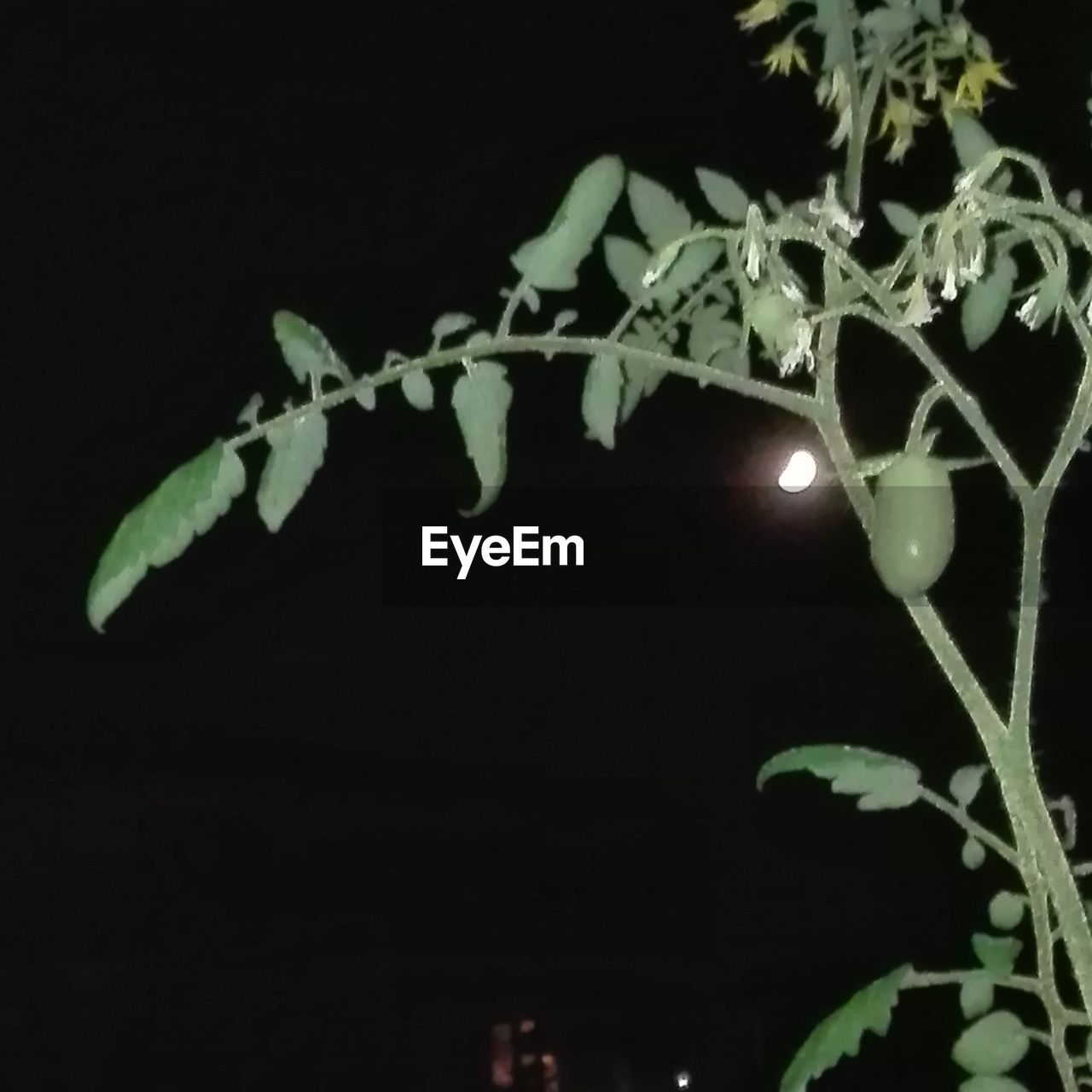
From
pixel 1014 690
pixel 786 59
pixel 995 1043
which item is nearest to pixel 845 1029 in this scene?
pixel 995 1043

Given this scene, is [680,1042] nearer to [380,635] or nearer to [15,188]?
[380,635]

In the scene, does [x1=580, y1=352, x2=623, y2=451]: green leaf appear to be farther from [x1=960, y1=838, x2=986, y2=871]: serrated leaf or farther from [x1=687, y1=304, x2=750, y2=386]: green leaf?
[x1=960, y1=838, x2=986, y2=871]: serrated leaf

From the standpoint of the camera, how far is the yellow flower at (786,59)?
2.21 ft

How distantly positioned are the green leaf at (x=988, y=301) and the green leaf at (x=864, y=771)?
8.6 inches

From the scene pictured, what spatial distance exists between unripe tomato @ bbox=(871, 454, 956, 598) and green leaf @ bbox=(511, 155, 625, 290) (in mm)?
180

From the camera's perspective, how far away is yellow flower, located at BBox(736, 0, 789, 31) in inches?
26.3

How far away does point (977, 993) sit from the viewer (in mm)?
678

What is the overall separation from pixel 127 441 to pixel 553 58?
0.32 metres

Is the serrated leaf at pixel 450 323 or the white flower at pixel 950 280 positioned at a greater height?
the serrated leaf at pixel 450 323

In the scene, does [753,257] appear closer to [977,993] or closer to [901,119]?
[901,119]

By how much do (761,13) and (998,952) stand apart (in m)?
0.51

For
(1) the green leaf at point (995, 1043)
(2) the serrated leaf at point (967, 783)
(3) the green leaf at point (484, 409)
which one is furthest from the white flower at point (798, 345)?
(1) the green leaf at point (995, 1043)

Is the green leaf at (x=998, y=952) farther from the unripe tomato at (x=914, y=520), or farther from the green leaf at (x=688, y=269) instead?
the green leaf at (x=688, y=269)

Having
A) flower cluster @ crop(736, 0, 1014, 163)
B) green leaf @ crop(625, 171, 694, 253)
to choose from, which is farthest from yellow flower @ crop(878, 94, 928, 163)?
green leaf @ crop(625, 171, 694, 253)
